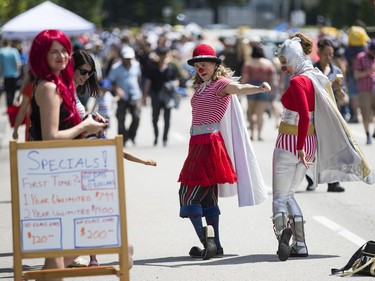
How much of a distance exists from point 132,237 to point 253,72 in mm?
9938

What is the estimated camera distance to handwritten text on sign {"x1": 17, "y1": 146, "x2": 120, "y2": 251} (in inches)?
286

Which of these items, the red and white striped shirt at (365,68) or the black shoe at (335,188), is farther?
the red and white striped shirt at (365,68)

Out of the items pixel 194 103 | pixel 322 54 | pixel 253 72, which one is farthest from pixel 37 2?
pixel 194 103

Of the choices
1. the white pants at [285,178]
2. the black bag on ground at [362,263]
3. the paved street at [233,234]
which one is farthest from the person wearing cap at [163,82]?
the black bag on ground at [362,263]

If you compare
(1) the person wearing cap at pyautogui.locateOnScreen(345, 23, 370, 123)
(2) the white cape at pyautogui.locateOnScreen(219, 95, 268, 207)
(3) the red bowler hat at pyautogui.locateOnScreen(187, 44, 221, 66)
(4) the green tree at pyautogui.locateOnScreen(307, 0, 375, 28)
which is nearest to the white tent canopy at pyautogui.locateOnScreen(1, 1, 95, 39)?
(1) the person wearing cap at pyautogui.locateOnScreen(345, 23, 370, 123)

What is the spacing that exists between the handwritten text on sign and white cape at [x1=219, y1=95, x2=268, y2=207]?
9.57 ft

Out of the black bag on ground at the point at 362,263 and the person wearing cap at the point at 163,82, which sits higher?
the person wearing cap at the point at 163,82

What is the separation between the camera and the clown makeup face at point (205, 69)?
33.1 ft

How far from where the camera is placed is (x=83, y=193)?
24.1 ft

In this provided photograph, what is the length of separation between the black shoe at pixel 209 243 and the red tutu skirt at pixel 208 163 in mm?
369

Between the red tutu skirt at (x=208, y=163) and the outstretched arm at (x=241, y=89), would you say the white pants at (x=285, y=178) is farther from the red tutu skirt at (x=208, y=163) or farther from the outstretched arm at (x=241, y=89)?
the outstretched arm at (x=241, y=89)

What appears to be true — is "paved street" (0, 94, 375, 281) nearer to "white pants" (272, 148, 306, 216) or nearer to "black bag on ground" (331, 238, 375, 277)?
"black bag on ground" (331, 238, 375, 277)

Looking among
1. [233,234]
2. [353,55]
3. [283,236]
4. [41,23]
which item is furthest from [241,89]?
[41,23]

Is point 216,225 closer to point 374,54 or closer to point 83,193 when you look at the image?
point 83,193
